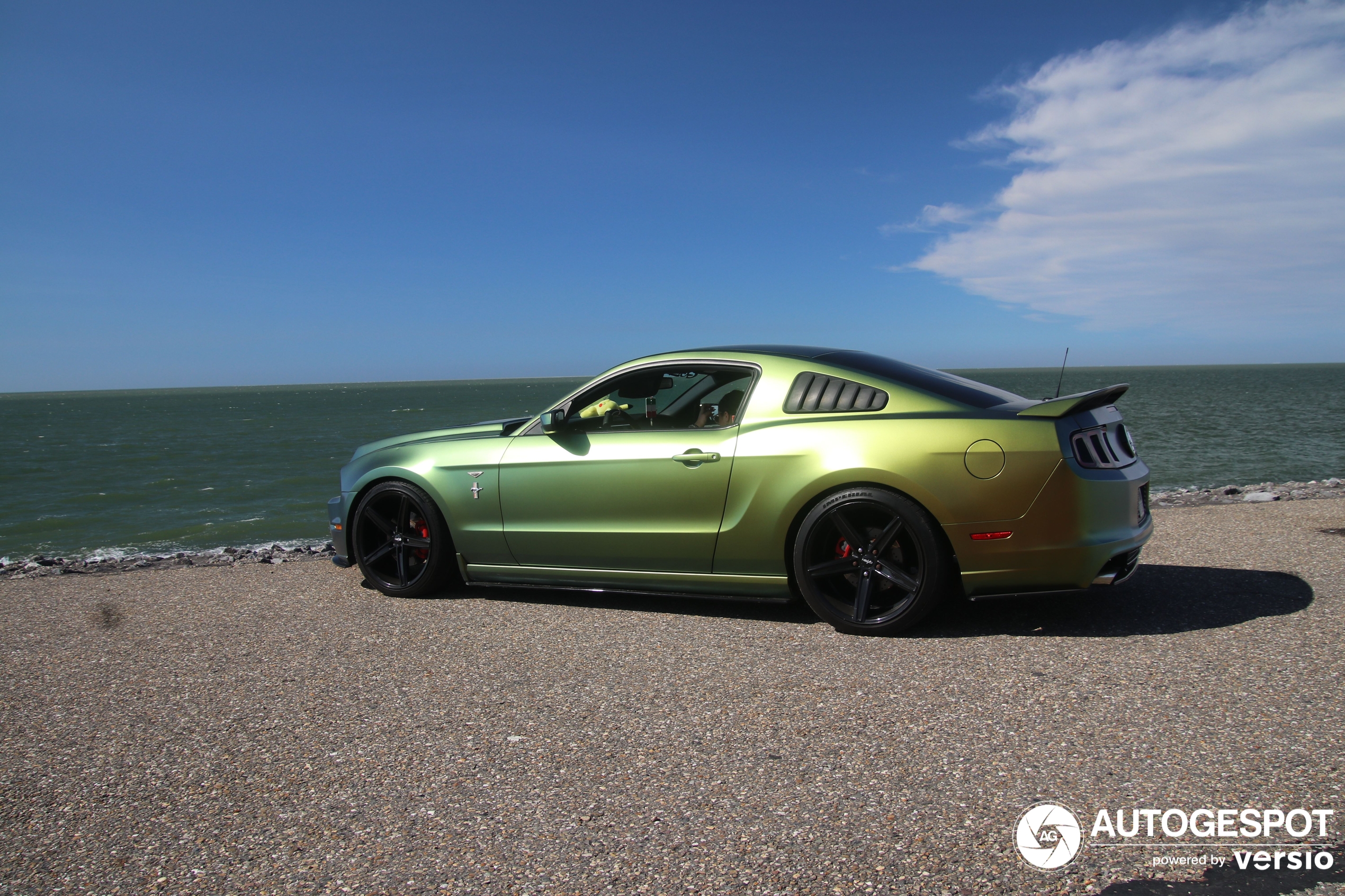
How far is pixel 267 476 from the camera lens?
22469 mm

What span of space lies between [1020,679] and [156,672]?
13.2 ft

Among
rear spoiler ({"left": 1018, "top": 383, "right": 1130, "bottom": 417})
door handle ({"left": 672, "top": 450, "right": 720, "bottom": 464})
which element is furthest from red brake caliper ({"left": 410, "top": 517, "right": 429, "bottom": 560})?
rear spoiler ({"left": 1018, "top": 383, "right": 1130, "bottom": 417})

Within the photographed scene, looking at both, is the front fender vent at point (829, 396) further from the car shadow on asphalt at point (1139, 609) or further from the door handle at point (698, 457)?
the car shadow on asphalt at point (1139, 609)

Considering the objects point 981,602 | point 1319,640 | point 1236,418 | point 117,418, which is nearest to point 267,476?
point 981,602

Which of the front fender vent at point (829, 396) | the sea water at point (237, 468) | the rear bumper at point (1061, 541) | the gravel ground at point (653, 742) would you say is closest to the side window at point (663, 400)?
the front fender vent at point (829, 396)

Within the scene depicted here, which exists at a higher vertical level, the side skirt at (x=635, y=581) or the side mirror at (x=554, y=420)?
the side mirror at (x=554, y=420)

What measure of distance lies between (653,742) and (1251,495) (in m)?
9.28

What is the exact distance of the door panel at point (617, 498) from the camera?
4.60m

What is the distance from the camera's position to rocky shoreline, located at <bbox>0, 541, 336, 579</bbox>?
24.8 ft

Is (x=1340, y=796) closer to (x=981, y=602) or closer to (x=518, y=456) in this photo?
(x=981, y=602)

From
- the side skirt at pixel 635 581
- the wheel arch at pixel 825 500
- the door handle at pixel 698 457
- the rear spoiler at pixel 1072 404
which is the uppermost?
the rear spoiler at pixel 1072 404

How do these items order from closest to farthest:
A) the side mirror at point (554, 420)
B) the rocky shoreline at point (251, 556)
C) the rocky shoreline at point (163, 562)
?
the side mirror at point (554, 420), the rocky shoreline at point (163, 562), the rocky shoreline at point (251, 556)

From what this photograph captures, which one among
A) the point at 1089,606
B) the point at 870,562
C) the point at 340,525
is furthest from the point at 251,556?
the point at 1089,606

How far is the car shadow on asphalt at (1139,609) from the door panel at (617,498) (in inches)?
50.7
